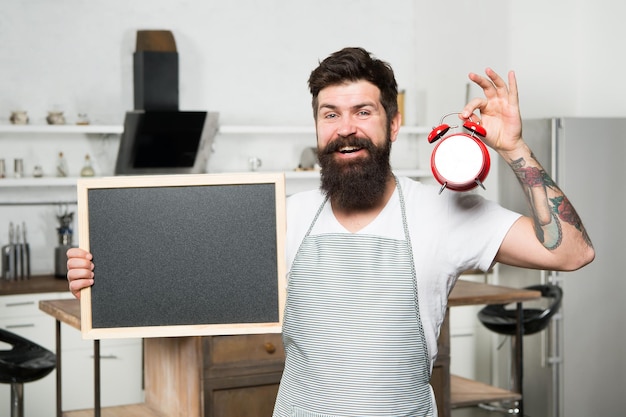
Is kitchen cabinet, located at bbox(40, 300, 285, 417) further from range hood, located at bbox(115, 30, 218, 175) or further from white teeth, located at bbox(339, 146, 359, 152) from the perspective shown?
range hood, located at bbox(115, 30, 218, 175)

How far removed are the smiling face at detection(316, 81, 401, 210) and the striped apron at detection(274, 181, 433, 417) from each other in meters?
0.09

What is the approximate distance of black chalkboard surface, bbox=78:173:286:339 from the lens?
2096 mm

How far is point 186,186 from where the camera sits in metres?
2.13

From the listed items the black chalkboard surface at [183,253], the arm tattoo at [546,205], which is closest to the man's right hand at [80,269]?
the black chalkboard surface at [183,253]

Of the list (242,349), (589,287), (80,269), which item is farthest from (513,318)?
(80,269)

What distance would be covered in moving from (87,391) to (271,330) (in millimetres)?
3090

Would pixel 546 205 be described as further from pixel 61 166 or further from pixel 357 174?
pixel 61 166

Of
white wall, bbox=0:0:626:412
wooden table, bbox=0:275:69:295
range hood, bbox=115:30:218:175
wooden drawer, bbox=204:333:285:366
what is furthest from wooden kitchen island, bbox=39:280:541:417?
white wall, bbox=0:0:626:412

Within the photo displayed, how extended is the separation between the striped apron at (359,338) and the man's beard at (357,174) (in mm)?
74

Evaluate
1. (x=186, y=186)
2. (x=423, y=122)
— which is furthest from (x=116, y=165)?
(x=186, y=186)

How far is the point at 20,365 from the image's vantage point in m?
3.75

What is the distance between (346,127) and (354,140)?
0.04 meters

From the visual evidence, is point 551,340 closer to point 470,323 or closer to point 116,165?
point 470,323

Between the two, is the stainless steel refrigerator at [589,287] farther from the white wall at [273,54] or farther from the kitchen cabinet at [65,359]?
the kitchen cabinet at [65,359]
